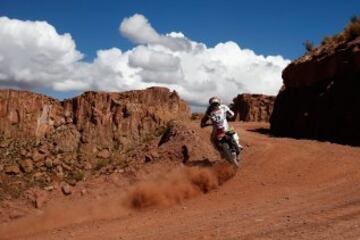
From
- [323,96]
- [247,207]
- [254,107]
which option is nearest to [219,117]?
[247,207]

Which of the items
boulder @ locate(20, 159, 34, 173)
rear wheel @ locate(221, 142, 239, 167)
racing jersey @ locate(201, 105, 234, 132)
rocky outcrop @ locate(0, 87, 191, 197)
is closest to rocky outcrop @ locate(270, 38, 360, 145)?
rear wheel @ locate(221, 142, 239, 167)

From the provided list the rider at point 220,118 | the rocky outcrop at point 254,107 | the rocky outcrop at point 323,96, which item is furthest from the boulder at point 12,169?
the rider at point 220,118

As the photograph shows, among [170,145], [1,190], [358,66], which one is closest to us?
[170,145]

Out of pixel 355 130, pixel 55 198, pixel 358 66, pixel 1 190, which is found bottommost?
pixel 1 190

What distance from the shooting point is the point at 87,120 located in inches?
2195

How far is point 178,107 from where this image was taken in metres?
53.8

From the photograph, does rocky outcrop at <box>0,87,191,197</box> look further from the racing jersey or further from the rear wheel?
the rear wheel

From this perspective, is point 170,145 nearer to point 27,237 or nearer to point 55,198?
point 55,198

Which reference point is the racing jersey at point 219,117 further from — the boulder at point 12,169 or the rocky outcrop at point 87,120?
the rocky outcrop at point 87,120

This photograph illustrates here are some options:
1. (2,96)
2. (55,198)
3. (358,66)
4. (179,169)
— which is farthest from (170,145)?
(2,96)

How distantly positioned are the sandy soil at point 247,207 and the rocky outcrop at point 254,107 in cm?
4392

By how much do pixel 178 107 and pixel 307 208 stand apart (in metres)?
44.7

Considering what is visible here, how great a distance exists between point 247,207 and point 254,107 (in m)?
51.4

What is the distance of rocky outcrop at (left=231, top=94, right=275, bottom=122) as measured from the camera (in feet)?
195
